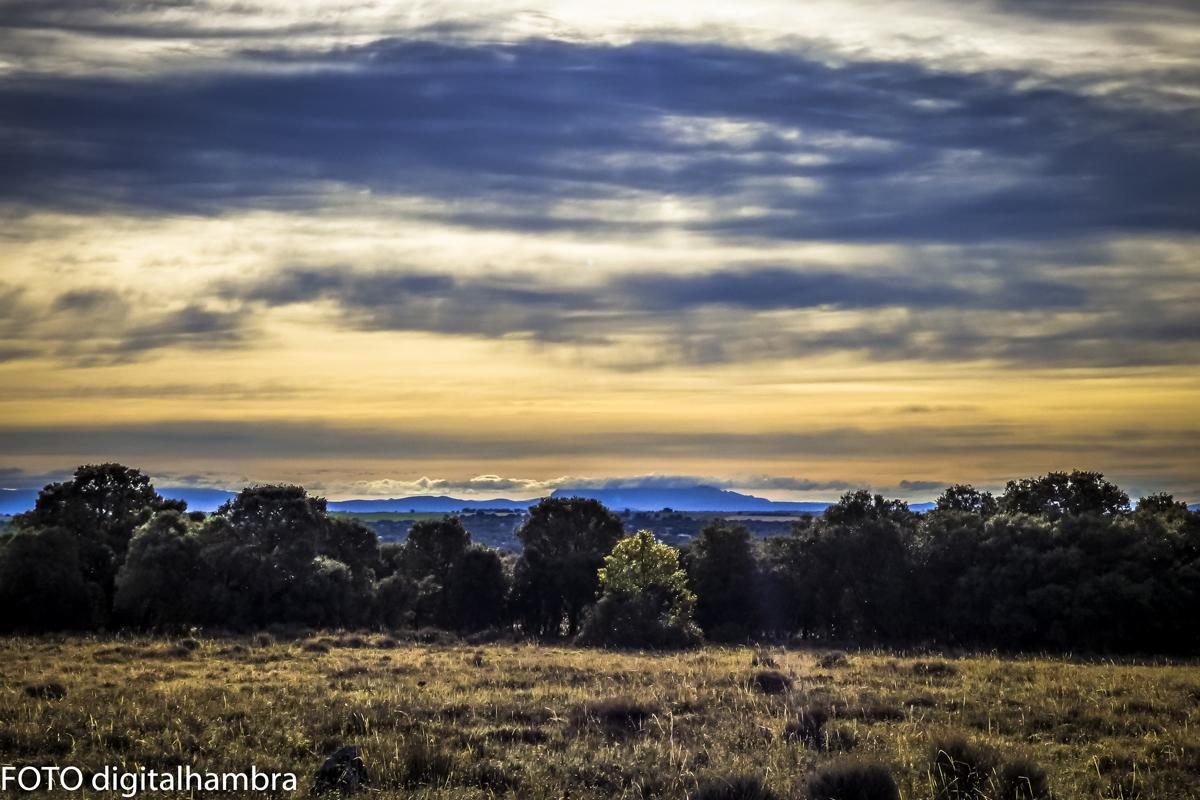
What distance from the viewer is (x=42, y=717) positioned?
63.0 ft

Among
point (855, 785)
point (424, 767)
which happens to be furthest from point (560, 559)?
point (855, 785)

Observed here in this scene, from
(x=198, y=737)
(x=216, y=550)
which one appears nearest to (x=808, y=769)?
(x=198, y=737)

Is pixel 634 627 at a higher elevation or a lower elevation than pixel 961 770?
lower

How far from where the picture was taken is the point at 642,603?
55.8 m

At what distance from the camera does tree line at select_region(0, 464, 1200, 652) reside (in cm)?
5156

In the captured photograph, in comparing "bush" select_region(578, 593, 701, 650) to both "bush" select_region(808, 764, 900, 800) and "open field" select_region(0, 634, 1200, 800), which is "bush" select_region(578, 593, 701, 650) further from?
"bush" select_region(808, 764, 900, 800)

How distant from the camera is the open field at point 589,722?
1589cm

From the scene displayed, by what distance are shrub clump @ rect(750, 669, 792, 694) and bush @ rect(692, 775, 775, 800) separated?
471 inches

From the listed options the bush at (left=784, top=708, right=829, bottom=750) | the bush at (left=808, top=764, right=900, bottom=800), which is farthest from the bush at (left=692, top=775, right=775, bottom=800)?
the bush at (left=784, top=708, right=829, bottom=750)

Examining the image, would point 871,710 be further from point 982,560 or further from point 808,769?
point 982,560

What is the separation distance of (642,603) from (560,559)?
16019mm

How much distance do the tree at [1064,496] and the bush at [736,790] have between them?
5395 centimetres

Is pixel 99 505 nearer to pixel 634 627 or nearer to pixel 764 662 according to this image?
pixel 634 627

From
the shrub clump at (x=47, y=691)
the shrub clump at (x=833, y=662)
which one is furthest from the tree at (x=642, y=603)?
the shrub clump at (x=47, y=691)
